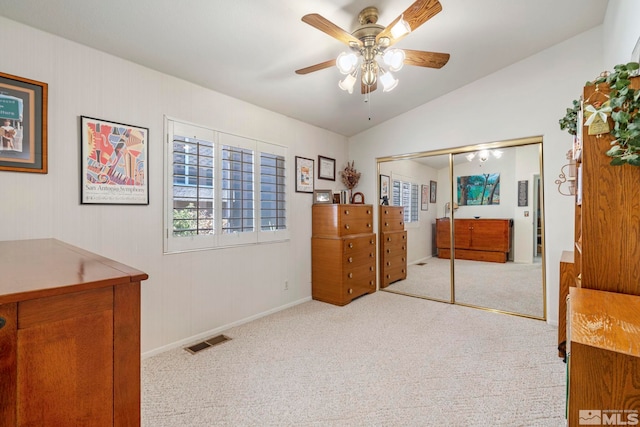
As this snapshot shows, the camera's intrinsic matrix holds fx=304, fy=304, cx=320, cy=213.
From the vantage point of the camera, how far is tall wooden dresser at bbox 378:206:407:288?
443 centimetres

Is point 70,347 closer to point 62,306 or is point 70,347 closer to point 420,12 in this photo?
point 62,306

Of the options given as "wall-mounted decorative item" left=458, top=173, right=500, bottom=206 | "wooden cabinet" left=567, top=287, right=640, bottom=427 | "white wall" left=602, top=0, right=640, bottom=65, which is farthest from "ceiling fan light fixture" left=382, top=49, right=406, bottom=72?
"wall-mounted decorative item" left=458, top=173, right=500, bottom=206

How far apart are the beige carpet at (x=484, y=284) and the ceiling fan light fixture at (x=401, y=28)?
2.87m

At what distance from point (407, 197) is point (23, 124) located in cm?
394

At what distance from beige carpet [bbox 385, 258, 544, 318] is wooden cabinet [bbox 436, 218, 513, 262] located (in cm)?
9

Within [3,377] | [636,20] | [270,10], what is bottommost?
[3,377]

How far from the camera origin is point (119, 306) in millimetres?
878

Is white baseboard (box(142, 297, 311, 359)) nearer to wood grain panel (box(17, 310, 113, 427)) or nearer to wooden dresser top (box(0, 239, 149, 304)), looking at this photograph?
wooden dresser top (box(0, 239, 149, 304))

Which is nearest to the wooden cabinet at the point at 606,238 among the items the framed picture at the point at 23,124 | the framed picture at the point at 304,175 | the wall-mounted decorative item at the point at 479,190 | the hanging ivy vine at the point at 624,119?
the hanging ivy vine at the point at 624,119

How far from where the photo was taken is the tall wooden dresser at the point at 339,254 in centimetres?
376

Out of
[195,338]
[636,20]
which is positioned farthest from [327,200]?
[636,20]

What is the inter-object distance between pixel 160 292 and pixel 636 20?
12.2 feet

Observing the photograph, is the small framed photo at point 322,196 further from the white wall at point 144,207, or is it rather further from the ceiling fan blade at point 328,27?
the ceiling fan blade at point 328,27

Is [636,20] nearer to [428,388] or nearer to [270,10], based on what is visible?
[270,10]
